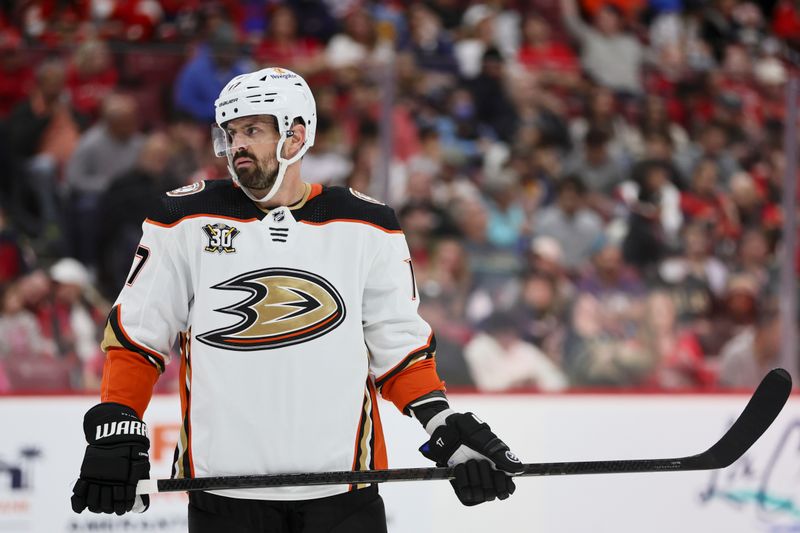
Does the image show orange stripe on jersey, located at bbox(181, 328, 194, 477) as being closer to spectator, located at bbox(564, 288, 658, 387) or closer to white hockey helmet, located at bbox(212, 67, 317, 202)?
white hockey helmet, located at bbox(212, 67, 317, 202)

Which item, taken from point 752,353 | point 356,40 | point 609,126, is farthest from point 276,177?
point 356,40

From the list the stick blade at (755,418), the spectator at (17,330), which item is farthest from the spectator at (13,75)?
the stick blade at (755,418)

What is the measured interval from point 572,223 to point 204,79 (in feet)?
5.53

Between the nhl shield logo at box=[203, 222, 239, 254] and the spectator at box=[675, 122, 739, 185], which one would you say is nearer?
the nhl shield logo at box=[203, 222, 239, 254]

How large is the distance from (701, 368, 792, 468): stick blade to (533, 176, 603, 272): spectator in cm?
279

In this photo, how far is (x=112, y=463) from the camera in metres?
2.02

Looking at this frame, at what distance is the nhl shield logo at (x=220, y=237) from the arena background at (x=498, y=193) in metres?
2.04

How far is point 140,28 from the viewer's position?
5676 millimetres

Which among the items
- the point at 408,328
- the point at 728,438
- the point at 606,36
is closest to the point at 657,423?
the point at 728,438

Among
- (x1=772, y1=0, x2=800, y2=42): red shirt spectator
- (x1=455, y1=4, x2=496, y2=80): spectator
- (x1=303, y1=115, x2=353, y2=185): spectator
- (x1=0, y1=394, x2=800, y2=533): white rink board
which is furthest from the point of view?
(x1=772, y1=0, x2=800, y2=42): red shirt spectator

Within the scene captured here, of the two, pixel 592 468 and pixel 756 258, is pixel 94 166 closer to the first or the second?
pixel 756 258

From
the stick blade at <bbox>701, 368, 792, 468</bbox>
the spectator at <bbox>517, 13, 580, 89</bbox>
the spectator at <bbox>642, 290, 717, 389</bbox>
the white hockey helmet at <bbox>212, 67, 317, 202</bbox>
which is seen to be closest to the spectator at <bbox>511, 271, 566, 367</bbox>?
the spectator at <bbox>642, 290, 717, 389</bbox>

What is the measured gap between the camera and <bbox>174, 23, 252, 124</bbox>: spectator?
180 inches

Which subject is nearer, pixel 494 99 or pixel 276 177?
pixel 276 177
